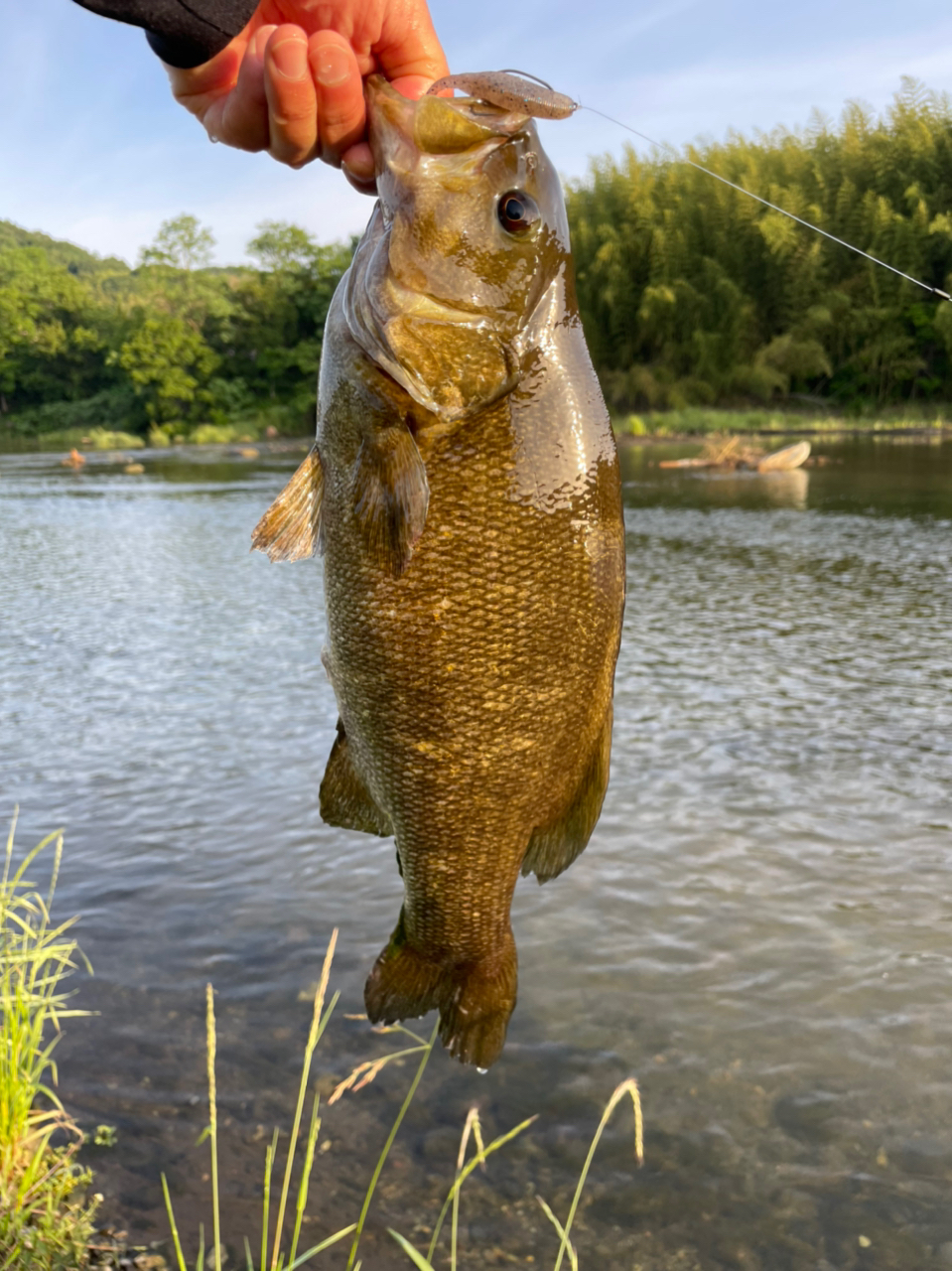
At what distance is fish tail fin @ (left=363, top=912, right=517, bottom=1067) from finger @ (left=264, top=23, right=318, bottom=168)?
1567mm

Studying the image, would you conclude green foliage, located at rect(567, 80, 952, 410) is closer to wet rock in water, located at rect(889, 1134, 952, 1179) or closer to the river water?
the river water

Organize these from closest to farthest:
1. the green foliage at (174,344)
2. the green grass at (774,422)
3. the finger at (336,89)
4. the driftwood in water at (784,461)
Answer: the finger at (336,89)
the driftwood in water at (784,461)
the green grass at (774,422)
the green foliage at (174,344)

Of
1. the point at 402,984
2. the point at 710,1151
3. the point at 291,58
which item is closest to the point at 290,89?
the point at 291,58

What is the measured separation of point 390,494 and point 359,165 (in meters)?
0.70

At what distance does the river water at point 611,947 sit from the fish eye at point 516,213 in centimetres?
335

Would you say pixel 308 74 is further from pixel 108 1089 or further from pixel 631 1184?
pixel 108 1089

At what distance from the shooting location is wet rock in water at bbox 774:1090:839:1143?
13.8 ft

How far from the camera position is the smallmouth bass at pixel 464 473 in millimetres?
1860

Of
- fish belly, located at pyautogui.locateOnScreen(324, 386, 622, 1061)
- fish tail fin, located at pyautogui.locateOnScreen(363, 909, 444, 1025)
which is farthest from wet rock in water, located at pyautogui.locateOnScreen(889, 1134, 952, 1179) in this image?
fish belly, located at pyautogui.locateOnScreen(324, 386, 622, 1061)

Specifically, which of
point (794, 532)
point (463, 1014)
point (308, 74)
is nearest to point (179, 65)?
point (308, 74)

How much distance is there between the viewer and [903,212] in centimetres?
4138

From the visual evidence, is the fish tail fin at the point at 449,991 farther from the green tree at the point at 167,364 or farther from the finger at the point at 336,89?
the green tree at the point at 167,364

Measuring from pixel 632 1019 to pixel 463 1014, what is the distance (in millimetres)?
2923

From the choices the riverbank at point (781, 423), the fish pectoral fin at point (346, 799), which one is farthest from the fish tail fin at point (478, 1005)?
the riverbank at point (781, 423)
